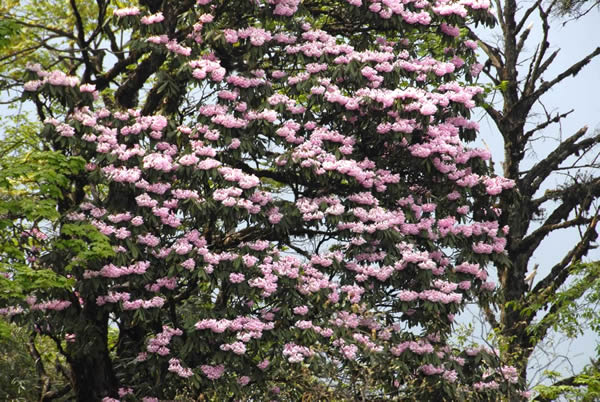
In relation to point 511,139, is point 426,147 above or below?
below

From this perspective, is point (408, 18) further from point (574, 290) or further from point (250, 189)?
point (574, 290)

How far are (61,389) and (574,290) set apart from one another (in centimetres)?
895

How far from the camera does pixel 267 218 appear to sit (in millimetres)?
12469

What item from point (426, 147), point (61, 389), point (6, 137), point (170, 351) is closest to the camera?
point (170, 351)

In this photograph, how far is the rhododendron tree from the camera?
1166cm

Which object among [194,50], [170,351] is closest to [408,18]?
[194,50]

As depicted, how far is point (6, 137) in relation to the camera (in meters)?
17.4

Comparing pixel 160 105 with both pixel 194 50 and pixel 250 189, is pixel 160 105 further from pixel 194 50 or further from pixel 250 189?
pixel 250 189

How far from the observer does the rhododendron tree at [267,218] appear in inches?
459

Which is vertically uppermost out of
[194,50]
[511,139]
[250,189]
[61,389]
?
[511,139]

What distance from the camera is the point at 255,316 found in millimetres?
12094

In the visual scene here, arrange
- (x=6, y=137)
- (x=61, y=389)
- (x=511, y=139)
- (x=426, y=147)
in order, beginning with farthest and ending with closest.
Answer: (x=511, y=139)
(x=6, y=137)
(x=61, y=389)
(x=426, y=147)

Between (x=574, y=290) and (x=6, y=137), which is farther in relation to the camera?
(x=6, y=137)

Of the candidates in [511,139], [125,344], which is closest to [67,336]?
[125,344]
